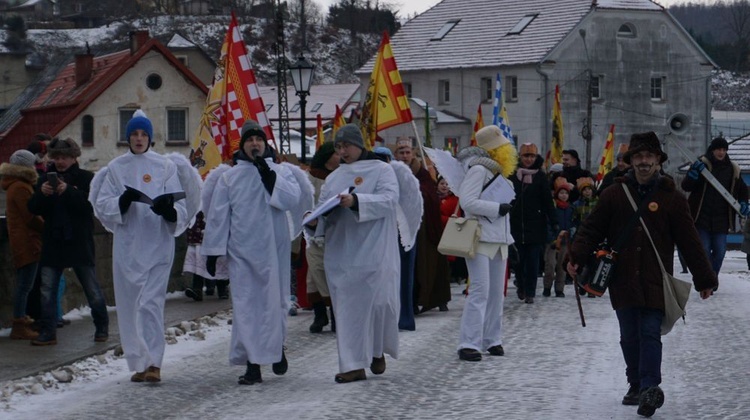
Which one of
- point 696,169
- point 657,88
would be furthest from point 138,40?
point 696,169

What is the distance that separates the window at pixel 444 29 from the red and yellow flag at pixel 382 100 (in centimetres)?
5736

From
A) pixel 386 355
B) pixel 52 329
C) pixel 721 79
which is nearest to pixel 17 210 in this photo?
pixel 52 329

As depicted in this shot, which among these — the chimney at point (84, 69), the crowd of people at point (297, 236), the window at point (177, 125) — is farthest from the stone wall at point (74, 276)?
the chimney at point (84, 69)

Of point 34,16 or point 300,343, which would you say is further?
point 34,16

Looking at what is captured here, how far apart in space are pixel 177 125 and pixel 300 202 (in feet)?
178

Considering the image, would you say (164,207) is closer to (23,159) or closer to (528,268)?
(23,159)

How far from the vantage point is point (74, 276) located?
15.8 metres

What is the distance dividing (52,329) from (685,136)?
6255cm

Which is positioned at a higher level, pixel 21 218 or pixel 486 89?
pixel 486 89

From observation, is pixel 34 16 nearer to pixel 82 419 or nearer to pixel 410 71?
pixel 410 71

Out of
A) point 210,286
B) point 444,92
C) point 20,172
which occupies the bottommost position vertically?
point 210,286

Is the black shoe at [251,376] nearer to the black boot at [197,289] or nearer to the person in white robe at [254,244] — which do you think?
the person in white robe at [254,244]

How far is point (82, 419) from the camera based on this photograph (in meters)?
9.21

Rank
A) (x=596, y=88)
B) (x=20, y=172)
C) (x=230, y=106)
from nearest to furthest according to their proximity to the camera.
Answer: (x=20, y=172) → (x=230, y=106) → (x=596, y=88)
